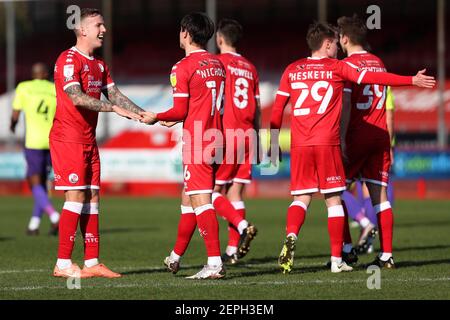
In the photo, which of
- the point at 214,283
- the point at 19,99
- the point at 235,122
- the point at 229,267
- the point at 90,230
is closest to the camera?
the point at 214,283

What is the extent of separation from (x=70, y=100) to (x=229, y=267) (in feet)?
7.58

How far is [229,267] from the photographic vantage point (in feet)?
33.5

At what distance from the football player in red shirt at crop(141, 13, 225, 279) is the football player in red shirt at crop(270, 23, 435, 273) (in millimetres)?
809

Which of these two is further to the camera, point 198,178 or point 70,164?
point 70,164

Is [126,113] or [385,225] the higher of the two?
[126,113]

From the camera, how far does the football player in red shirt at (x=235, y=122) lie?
1080 cm

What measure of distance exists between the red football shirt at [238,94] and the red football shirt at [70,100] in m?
1.99

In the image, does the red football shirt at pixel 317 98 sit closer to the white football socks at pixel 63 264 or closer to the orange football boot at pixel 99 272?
the orange football boot at pixel 99 272

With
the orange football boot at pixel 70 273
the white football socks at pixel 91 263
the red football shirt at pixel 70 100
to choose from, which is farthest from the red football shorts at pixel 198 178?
the orange football boot at pixel 70 273

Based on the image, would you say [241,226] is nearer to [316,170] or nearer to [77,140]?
[316,170]

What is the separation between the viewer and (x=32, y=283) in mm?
8656

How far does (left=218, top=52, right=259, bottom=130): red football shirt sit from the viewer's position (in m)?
10.9

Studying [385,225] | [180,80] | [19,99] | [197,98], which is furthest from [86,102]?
[19,99]

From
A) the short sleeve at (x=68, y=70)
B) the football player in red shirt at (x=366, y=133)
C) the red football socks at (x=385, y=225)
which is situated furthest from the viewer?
the football player in red shirt at (x=366, y=133)
